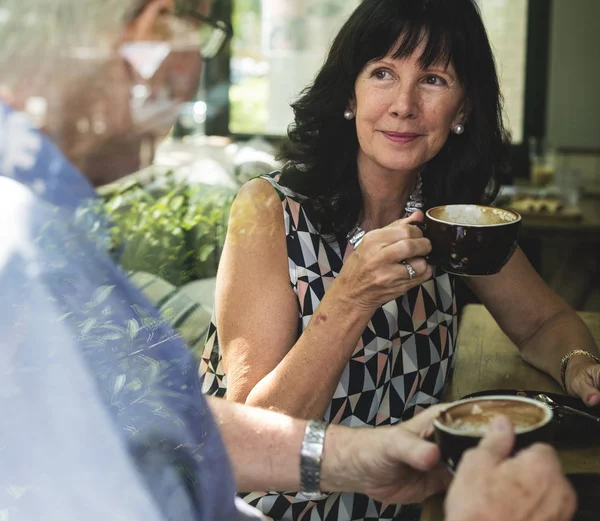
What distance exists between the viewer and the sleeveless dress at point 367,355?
4.54 feet

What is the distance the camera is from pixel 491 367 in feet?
5.20

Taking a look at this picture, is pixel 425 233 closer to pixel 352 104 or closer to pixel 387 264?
pixel 387 264

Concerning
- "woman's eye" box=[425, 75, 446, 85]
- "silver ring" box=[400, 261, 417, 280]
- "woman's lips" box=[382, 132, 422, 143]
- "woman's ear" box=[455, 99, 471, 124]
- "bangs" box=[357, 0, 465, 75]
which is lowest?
"silver ring" box=[400, 261, 417, 280]

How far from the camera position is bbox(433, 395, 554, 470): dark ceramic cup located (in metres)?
0.78

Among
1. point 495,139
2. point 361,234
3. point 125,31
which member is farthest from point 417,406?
point 125,31

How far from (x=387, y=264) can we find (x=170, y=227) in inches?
16.7

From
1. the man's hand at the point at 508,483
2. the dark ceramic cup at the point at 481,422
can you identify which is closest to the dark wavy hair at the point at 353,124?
the dark ceramic cup at the point at 481,422

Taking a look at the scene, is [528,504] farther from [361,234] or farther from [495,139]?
[495,139]

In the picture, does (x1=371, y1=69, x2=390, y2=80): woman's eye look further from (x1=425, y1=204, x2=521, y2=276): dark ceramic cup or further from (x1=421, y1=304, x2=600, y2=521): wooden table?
(x1=421, y1=304, x2=600, y2=521): wooden table

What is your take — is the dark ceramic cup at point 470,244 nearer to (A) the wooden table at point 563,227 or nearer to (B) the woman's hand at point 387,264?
(B) the woman's hand at point 387,264

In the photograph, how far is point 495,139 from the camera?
1.69 metres

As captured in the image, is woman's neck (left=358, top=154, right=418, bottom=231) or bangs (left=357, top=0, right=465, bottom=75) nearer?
bangs (left=357, top=0, right=465, bottom=75)

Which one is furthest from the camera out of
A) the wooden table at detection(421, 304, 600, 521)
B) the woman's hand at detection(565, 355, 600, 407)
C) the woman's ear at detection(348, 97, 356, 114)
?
the woman's ear at detection(348, 97, 356, 114)

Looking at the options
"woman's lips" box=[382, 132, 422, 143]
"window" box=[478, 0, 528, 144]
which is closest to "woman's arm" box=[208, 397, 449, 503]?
"woman's lips" box=[382, 132, 422, 143]
